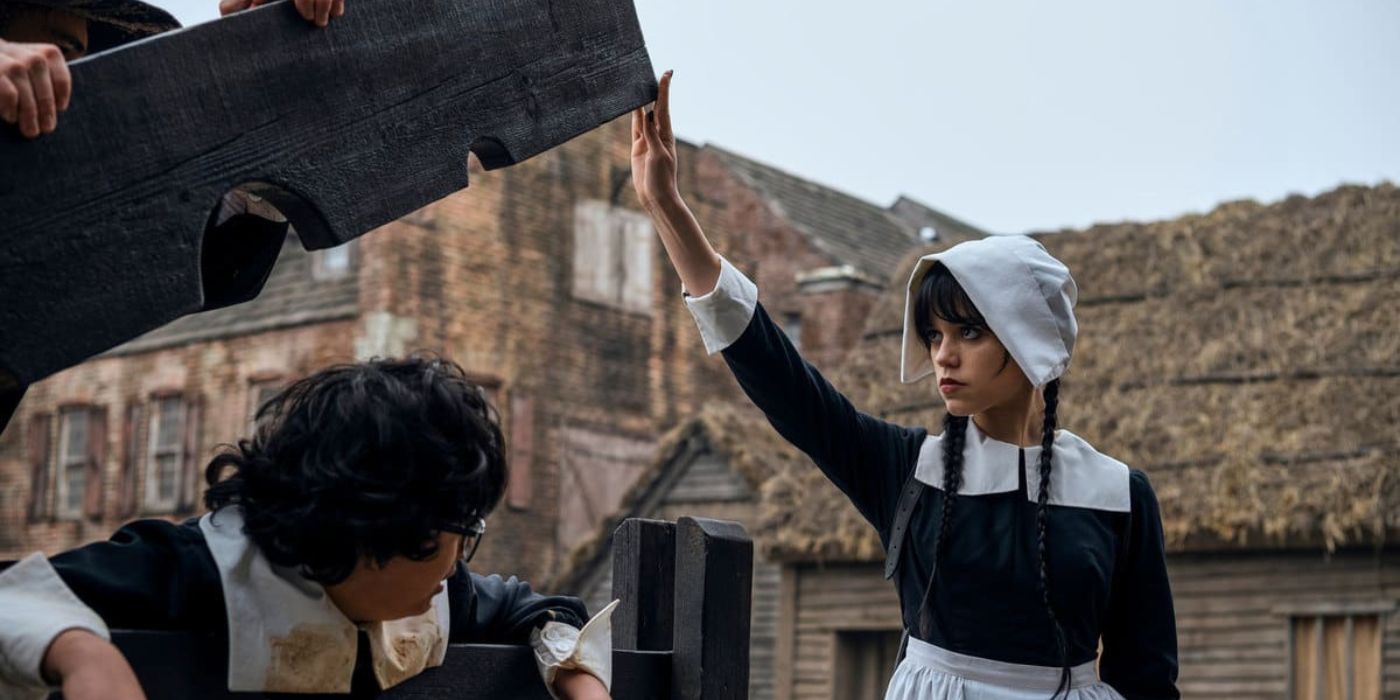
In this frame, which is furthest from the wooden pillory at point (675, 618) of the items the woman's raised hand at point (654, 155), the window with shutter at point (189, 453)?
the window with shutter at point (189, 453)

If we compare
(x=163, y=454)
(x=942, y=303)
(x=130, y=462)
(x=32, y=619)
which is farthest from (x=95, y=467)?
(x=32, y=619)

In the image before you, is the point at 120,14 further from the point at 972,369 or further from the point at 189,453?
the point at 189,453

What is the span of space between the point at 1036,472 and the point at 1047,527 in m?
0.11

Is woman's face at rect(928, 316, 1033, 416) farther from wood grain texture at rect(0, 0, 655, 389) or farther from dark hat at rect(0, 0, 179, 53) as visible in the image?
dark hat at rect(0, 0, 179, 53)

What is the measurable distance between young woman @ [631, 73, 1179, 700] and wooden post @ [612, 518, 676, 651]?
40 cm

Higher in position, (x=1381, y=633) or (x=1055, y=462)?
(x=1055, y=462)

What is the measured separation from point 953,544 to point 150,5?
1.52 meters

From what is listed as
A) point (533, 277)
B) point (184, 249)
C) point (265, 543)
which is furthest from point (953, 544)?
point (533, 277)

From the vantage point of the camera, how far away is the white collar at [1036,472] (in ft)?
9.86

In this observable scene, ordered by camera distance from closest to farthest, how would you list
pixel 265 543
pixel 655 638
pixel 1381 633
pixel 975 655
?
pixel 265 543, pixel 655 638, pixel 975 655, pixel 1381 633

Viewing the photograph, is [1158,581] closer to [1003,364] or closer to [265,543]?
[1003,364]

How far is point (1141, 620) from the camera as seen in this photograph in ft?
9.85

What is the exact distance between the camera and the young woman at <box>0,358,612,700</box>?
1912 millimetres

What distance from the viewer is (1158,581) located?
3.03 metres
